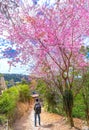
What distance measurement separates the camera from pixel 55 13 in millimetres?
10859

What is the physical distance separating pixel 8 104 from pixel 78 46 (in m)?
4.76

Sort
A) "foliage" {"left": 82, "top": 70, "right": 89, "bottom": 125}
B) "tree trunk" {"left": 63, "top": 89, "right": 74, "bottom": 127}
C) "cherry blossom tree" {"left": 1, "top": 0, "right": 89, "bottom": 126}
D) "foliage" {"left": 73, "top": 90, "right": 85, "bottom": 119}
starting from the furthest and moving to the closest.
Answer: "foliage" {"left": 73, "top": 90, "right": 85, "bottom": 119} → "foliage" {"left": 82, "top": 70, "right": 89, "bottom": 125} → "tree trunk" {"left": 63, "top": 89, "right": 74, "bottom": 127} → "cherry blossom tree" {"left": 1, "top": 0, "right": 89, "bottom": 126}

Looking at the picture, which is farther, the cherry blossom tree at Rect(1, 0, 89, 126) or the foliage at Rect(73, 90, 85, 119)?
the foliage at Rect(73, 90, 85, 119)

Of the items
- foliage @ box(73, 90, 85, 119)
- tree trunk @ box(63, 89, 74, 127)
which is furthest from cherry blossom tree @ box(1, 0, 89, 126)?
foliage @ box(73, 90, 85, 119)

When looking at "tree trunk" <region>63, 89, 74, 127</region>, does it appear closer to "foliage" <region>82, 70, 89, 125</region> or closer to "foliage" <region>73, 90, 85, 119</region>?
"foliage" <region>82, 70, 89, 125</region>

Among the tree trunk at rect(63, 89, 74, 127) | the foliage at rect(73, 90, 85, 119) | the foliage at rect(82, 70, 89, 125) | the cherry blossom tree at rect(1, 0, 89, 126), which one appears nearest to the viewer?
the cherry blossom tree at rect(1, 0, 89, 126)

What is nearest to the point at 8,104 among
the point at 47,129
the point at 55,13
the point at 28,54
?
the point at 47,129

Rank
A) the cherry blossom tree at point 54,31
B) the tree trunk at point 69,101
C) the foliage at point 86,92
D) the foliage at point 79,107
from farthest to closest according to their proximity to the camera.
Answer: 1. the foliage at point 79,107
2. the foliage at point 86,92
3. the tree trunk at point 69,101
4. the cherry blossom tree at point 54,31

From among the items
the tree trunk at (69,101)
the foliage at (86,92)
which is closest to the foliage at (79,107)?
the foliage at (86,92)

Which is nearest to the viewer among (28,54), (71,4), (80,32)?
(71,4)

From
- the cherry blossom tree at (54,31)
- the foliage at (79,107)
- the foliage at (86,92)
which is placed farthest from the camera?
the foliage at (79,107)

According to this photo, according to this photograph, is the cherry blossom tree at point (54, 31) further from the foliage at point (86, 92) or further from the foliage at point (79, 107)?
the foliage at point (79, 107)

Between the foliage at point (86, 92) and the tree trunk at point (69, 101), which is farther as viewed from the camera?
the foliage at point (86, 92)

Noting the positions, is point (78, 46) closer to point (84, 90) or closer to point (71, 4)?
point (71, 4)
